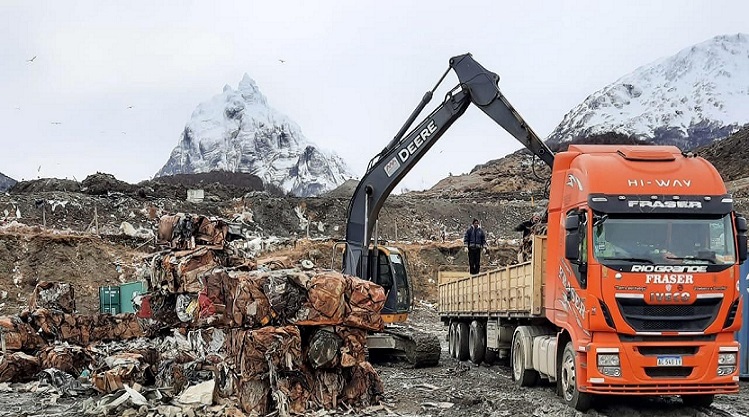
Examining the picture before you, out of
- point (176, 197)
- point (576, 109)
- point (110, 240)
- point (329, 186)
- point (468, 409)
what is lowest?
point (468, 409)

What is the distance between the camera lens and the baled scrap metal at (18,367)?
1432 cm

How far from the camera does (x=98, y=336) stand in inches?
672

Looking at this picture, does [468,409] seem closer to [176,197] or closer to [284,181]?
[176,197]

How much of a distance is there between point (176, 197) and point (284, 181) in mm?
71698

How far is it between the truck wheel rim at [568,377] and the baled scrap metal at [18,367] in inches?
379

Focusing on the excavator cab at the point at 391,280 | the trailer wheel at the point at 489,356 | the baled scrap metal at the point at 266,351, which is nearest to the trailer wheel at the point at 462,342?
the trailer wheel at the point at 489,356

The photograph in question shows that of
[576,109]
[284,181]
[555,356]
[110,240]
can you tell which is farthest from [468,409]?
[576,109]

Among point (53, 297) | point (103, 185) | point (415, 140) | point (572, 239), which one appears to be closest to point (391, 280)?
point (415, 140)

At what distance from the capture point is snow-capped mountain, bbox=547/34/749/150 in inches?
4481

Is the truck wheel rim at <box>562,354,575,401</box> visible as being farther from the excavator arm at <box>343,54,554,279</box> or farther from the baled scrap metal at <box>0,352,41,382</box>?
the baled scrap metal at <box>0,352,41,382</box>

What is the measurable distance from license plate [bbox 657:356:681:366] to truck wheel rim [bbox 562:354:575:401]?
121cm

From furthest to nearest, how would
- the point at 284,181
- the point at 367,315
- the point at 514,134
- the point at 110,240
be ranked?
1. the point at 284,181
2. the point at 110,240
3. the point at 514,134
4. the point at 367,315

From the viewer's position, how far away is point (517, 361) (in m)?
13.5

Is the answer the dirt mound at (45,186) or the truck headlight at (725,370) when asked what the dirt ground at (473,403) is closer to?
the truck headlight at (725,370)
